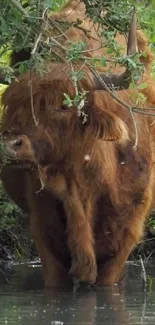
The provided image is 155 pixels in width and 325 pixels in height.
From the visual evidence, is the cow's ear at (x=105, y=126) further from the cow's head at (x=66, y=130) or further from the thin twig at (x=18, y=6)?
the thin twig at (x=18, y=6)

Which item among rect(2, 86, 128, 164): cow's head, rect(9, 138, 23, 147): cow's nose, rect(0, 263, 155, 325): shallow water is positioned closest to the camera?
rect(0, 263, 155, 325): shallow water

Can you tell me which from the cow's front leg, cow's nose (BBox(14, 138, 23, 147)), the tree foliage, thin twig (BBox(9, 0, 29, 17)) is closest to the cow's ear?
the cow's front leg

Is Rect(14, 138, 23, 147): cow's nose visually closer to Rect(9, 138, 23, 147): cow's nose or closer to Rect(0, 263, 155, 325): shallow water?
Rect(9, 138, 23, 147): cow's nose

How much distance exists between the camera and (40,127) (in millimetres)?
7445

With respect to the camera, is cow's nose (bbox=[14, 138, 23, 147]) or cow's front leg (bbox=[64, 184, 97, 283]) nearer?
cow's nose (bbox=[14, 138, 23, 147])

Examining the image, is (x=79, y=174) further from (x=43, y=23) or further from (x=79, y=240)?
(x=43, y=23)

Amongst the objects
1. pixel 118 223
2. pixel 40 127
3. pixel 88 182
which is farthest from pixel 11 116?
pixel 118 223

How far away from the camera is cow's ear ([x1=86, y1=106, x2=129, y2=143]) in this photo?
298 inches

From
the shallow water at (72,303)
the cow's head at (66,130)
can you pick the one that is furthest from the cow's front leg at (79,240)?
the cow's head at (66,130)

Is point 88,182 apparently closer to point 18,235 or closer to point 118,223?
point 118,223

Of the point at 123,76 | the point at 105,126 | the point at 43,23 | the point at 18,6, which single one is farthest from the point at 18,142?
the point at 18,6

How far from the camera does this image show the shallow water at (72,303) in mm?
6207

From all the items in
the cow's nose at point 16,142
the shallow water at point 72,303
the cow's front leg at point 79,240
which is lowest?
the shallow water at point 72,303

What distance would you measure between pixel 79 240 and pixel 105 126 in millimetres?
917
